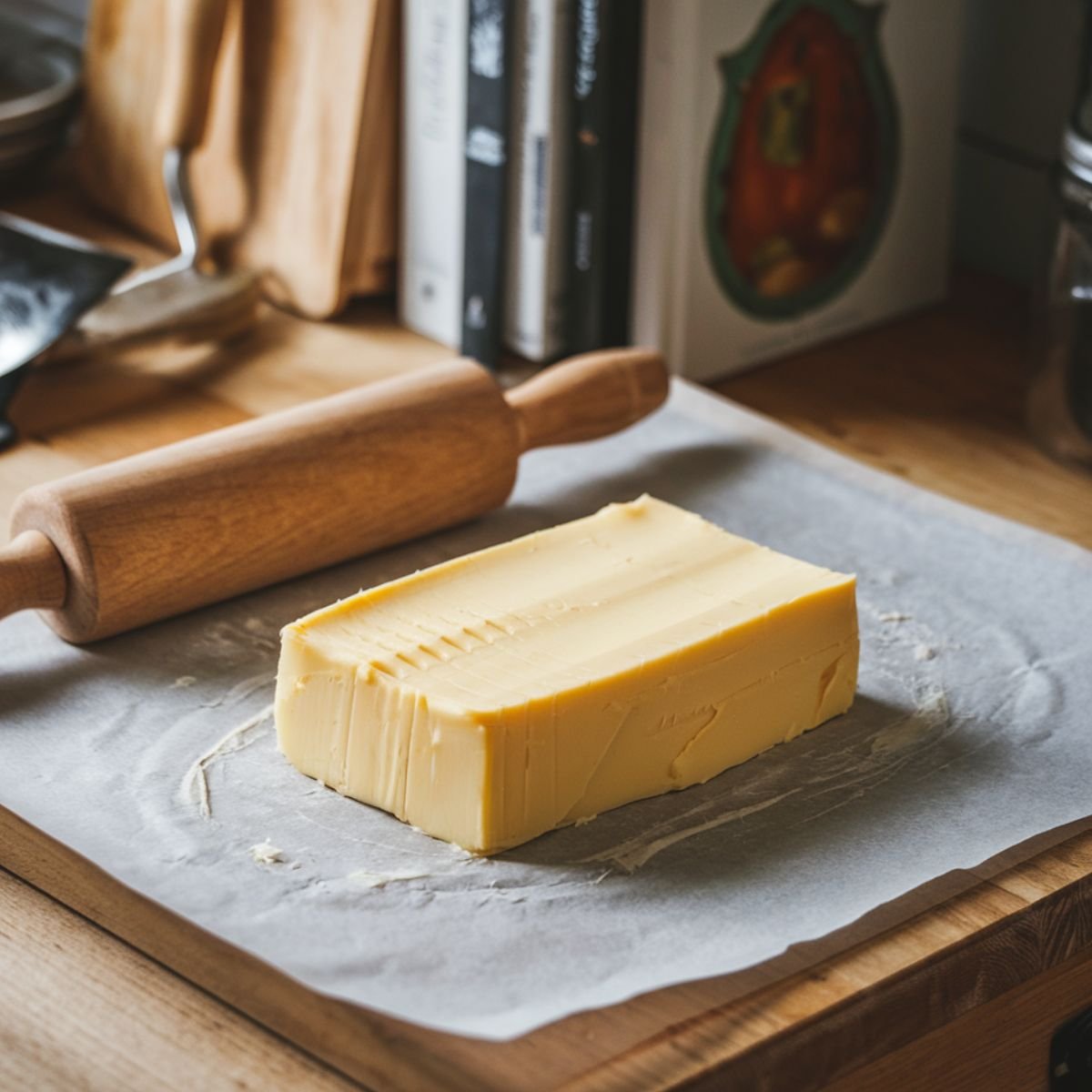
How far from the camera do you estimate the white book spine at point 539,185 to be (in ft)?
4.32

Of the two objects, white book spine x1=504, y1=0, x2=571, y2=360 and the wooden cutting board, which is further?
the wooden cutting board

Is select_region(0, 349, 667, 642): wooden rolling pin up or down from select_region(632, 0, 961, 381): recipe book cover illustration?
down

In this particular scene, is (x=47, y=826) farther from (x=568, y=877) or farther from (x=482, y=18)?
(x=482, y=18)

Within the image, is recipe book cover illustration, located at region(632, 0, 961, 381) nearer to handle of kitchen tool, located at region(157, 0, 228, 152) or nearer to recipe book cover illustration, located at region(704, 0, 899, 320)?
recipe book cover illustration, located at region(704, 0, 899, 320)

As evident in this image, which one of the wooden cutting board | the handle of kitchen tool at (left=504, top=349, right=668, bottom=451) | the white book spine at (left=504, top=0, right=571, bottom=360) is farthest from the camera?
the wooden cutting board

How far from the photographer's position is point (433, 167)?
1418 millimetres

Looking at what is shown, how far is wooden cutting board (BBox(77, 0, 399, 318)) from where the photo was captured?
4.66ft

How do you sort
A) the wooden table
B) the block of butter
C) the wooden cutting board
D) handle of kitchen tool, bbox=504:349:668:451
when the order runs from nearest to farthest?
the wooden table < the block of butter < handle of kitchen tool, bbox=504:349:668:451 < the wooden cutting board

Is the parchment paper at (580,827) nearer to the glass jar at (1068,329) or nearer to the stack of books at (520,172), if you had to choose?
the glass jar at (1068,329)

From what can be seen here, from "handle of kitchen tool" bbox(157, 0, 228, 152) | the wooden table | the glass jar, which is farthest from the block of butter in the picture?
"handle of kitchen tool" bbox(157, 0, 228, 152)

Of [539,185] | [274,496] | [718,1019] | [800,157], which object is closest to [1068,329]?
[800,157]

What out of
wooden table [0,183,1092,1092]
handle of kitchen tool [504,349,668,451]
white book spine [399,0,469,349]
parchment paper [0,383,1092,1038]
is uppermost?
white book spine [399,0,469,349]

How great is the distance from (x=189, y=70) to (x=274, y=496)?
0.51m

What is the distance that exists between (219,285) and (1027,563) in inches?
25.6
